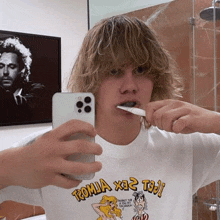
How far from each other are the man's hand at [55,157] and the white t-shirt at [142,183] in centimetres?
27

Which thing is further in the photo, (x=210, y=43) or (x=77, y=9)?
(x=77, y=9)

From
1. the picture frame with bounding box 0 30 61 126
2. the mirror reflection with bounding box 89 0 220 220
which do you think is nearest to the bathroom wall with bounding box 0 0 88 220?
the picture frame with bounding box 0 30 61 126

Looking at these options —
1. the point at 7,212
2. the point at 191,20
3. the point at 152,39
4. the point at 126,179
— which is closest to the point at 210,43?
the point at 191,20

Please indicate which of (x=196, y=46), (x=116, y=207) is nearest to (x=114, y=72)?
(x=116, y=207)

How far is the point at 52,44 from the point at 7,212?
1040 mm

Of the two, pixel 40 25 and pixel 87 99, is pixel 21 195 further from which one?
pixel 40 25

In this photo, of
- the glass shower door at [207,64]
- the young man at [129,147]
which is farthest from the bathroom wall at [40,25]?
the young man at [129,147]

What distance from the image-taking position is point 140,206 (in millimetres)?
688

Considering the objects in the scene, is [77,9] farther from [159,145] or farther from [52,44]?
[159,145]

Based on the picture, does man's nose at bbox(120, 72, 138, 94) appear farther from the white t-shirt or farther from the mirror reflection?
the mirror reflection

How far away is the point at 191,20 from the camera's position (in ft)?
3.99

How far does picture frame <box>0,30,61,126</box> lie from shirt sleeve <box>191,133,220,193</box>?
1208 mm

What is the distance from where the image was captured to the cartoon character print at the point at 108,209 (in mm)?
668

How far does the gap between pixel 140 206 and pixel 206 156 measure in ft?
0.74
